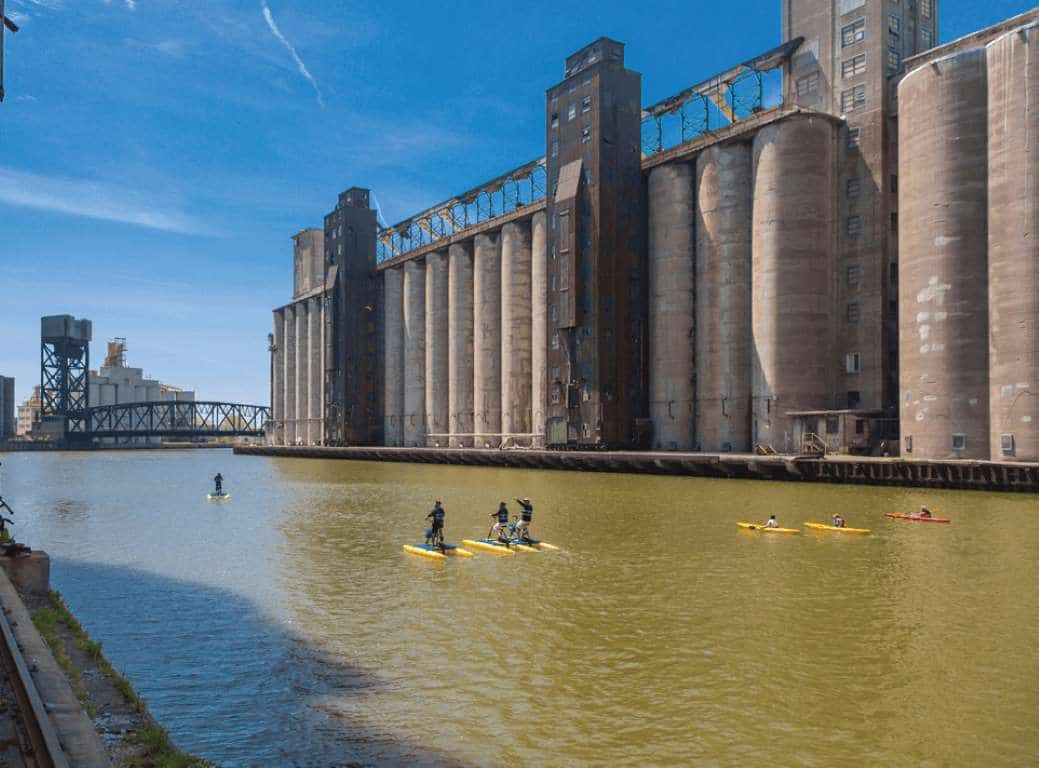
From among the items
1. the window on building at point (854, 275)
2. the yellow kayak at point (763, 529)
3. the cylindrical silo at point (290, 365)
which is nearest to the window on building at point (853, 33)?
the window on building at point (854, 275)

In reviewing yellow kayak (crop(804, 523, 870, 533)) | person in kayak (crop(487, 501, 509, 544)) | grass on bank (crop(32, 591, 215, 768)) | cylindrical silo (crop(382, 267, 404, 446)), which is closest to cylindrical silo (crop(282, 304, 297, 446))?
cylindrical silo (crop(382, 267, 404, 446))

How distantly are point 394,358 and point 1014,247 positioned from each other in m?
98.7

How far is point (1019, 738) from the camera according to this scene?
542 inches

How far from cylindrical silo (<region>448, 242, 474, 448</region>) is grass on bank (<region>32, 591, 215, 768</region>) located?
101m

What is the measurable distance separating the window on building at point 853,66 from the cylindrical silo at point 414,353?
243ft

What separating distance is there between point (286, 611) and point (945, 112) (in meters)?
57.0

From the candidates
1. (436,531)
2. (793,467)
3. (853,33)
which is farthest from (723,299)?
(436,531)

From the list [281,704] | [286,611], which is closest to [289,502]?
[286,611]

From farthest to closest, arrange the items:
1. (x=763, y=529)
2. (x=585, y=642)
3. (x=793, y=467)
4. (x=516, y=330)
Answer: (x=516, y=330) → (x=793, y=467) → (x=763, y=529) → (x=585, y=642)

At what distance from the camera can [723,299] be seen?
79.8 meters

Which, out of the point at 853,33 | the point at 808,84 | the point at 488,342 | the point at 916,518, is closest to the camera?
the point at 916,518

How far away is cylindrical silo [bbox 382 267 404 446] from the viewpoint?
14038cm

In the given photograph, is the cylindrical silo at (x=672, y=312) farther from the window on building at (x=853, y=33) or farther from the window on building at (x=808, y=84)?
the window on building at (x=853, y=33)

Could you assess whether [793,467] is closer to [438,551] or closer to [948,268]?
[948,268]
